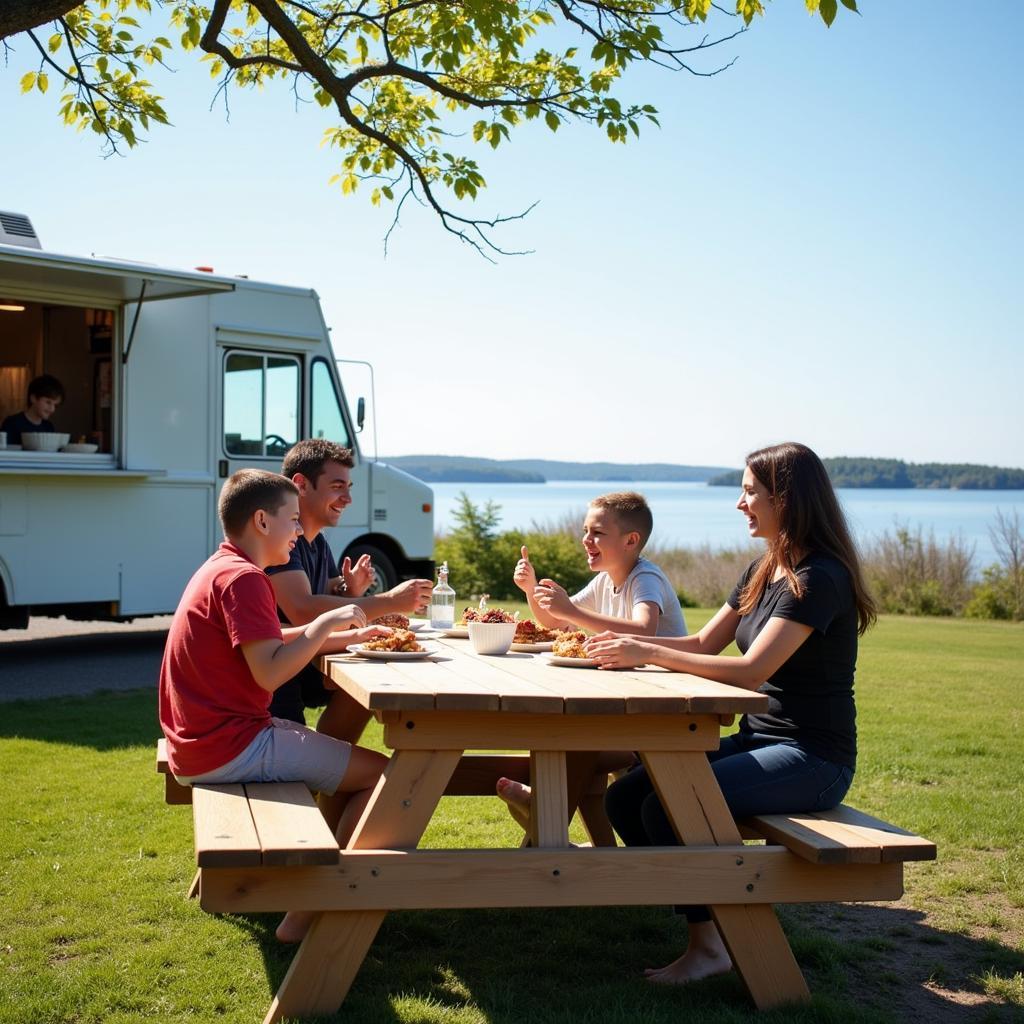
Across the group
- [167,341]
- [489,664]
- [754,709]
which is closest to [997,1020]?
[754,709]

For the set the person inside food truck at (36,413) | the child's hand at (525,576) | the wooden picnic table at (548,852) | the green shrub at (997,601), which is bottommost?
the green shrub at (997,601)

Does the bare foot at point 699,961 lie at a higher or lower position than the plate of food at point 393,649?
lower

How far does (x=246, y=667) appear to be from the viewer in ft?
11.4

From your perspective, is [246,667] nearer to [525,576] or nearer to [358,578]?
[358,578]

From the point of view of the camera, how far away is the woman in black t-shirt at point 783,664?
358 centimetres

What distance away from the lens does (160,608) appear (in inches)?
405

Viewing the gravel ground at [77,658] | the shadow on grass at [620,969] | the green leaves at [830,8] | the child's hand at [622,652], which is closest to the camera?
the shadow on grass at [620,969]

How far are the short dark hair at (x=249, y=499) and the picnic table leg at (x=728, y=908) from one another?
4.19 feet

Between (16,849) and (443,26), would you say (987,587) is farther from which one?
(16,849)

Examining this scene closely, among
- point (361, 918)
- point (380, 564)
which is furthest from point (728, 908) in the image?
point (380, 564)

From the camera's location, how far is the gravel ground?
8.91 metres

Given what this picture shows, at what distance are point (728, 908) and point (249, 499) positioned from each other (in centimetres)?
173

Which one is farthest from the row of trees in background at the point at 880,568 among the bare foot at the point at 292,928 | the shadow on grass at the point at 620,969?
the bare foot at the point at 292,928

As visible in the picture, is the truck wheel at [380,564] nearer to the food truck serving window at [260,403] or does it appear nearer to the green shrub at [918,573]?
the food truck serving window at [260,403]
